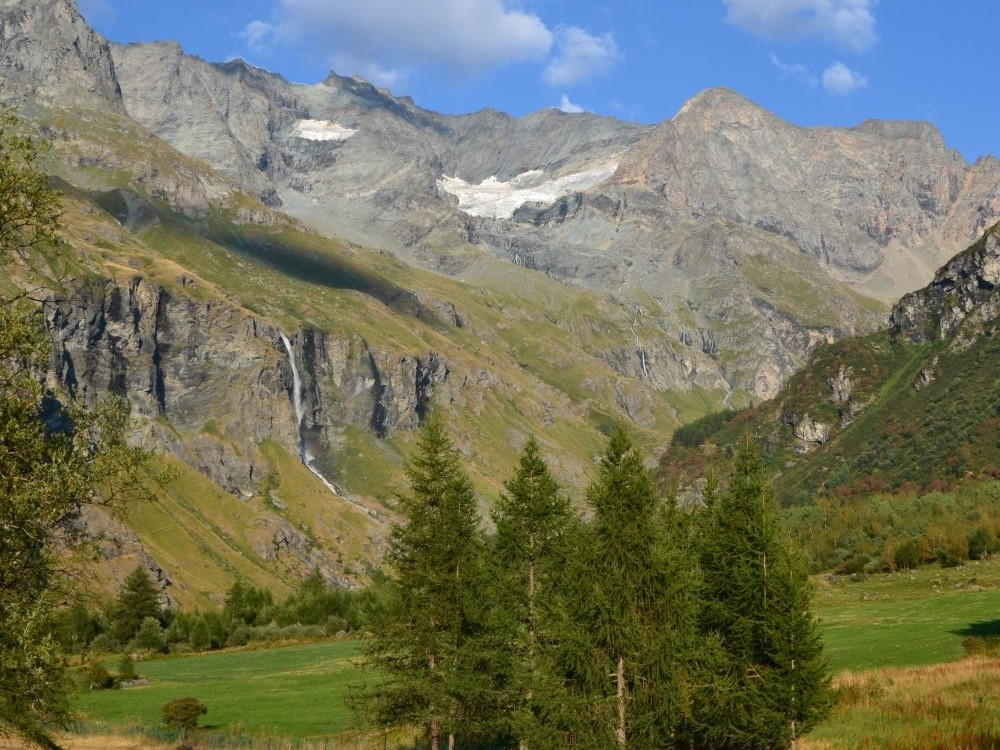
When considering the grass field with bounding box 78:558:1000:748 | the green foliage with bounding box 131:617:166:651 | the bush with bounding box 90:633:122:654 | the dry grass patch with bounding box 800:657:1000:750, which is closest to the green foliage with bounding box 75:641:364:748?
the grass field with bounding box 78:558:1000:748

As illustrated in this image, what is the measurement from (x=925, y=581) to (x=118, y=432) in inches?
5040

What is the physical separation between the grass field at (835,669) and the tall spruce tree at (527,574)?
14669 millimetres

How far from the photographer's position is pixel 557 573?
39.9 meters

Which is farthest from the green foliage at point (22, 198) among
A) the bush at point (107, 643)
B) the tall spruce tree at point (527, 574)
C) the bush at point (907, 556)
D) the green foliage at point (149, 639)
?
the bush at point (907, 556)

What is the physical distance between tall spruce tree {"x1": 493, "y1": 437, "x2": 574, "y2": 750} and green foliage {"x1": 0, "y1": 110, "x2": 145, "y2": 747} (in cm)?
1797

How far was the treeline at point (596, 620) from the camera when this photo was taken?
34.6 meters

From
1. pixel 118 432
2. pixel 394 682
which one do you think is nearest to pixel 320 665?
pixel 394 682

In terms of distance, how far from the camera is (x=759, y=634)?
38.7 m

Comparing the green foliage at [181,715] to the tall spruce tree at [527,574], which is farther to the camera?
the green foliage at [181,715]

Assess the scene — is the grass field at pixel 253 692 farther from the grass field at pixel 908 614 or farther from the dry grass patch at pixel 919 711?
the grass field at pixel 908 614

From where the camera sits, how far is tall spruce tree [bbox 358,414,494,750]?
1658 inches

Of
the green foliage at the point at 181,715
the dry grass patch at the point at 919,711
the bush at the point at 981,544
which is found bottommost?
the green foliage at the point at 181,715

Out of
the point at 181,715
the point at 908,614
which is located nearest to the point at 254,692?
the point at 181,715

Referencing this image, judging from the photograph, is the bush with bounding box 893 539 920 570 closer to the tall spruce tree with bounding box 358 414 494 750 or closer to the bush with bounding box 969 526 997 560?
the bush with bounding box 969 526 997 560
